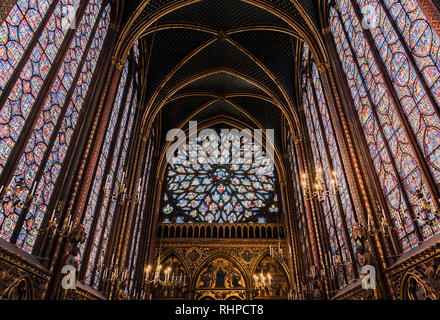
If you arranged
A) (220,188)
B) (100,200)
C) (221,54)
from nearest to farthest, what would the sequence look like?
(100,200), (221,54), (220,188)

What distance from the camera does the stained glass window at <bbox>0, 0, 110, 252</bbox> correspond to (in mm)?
6984

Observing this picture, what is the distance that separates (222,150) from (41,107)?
19.3 meters

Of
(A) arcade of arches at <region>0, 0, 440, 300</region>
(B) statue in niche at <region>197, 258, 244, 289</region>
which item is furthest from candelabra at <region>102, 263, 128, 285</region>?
(B) statue in niche at <region>197, 258, 244, 289</region>

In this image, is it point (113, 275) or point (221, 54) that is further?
point (221, 54)

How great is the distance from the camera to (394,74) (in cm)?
866

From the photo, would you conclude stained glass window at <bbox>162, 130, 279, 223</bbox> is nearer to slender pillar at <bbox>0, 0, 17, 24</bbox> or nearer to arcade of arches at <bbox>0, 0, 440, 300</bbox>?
arcade of arches at <bbox>0, 0, 440, 300</bbox>

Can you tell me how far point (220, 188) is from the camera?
24.2m

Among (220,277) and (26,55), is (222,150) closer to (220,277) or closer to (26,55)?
(220,277)

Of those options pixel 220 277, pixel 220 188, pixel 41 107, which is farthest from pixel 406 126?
pixel 220 188

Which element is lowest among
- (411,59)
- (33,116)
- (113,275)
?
(113,275)

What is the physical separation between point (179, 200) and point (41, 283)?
52.3ft

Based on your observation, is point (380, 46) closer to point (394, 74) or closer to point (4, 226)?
point (394, 74)

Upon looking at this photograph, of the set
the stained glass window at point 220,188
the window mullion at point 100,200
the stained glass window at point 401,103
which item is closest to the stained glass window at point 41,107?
the window mullion at point 100,200
